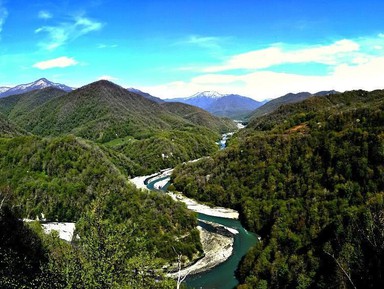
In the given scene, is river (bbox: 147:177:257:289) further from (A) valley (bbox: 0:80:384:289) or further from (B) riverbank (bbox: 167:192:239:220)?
(B) riverbank (bbox: 167:192:239:220)

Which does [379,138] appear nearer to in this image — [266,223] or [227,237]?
[266,223]

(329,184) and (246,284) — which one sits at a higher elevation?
(329,184)

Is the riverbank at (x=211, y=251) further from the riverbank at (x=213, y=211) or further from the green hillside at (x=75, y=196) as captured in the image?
the riverbank at (x=213, y=211)

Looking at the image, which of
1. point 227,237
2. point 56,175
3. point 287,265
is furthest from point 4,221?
point 56,175

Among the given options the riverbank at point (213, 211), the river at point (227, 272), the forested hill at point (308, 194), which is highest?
the forested hill at point (308, 194)

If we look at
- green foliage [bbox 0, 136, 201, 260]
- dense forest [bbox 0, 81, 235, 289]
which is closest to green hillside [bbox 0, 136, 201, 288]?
green foliage [bbox 0, 136, 201, 260]

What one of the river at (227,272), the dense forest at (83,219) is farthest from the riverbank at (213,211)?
the dense forest at (83,219)

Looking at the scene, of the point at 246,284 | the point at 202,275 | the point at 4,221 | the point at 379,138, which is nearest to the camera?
the point at 4,221

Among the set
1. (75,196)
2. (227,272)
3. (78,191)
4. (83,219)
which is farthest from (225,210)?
(83,219)

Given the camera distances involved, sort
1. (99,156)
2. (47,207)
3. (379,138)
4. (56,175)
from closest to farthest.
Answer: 1. (379,138)
2. (47,207)
3. (56,175)
4. (99,156)
